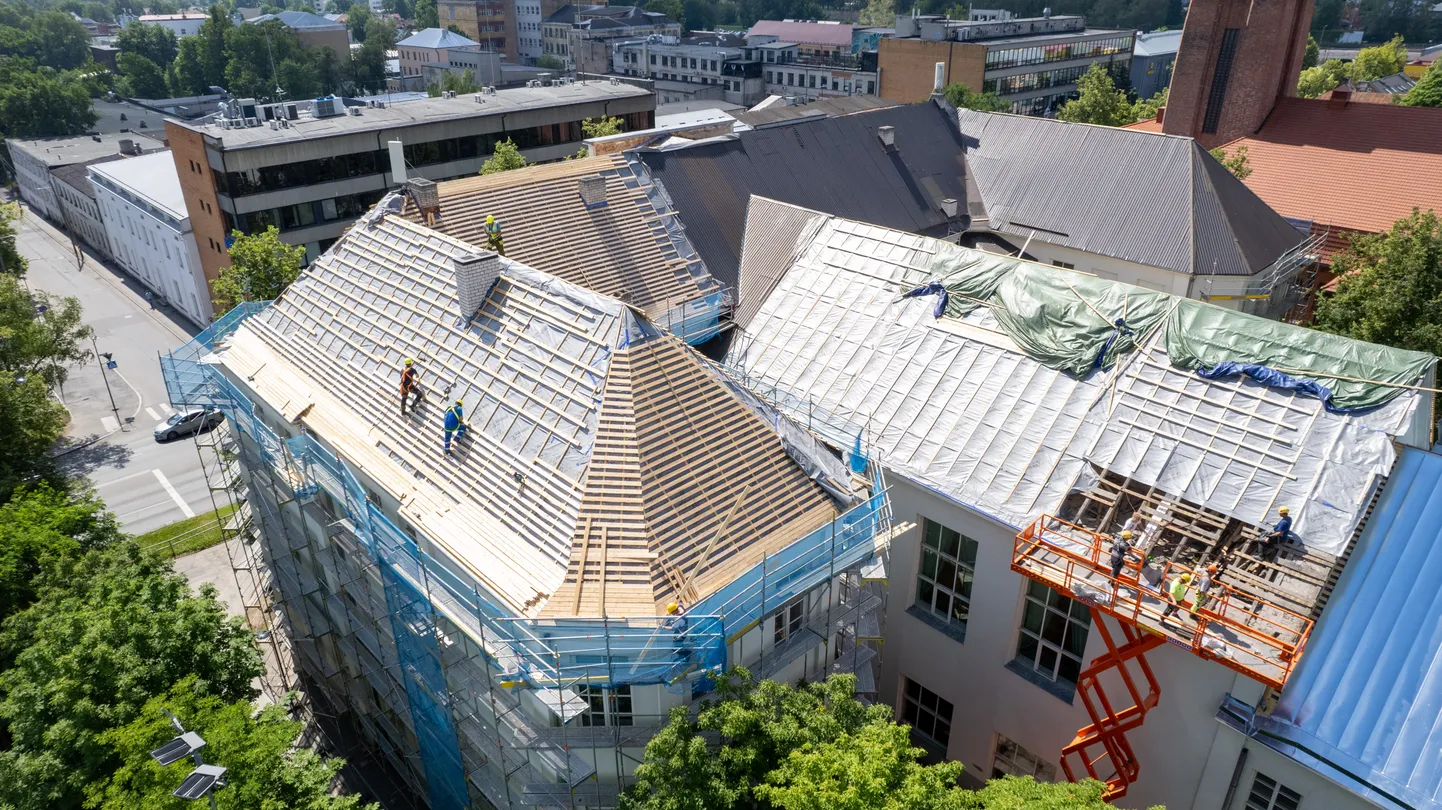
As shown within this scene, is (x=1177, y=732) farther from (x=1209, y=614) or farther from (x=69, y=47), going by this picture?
(x=69, y=47)

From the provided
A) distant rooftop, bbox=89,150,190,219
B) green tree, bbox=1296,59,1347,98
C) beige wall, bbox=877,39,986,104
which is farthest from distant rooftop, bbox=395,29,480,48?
green tree, bbox=1296,59,1347,98

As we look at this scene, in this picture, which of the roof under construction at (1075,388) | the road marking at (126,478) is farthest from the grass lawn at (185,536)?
the roof under construction at (1075,388)

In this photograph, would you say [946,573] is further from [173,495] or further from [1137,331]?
[173,495]

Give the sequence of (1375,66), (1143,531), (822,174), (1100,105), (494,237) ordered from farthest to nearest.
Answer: (1375,66)
(1100,105)
(822,174)
(494,237)
(1143,531)

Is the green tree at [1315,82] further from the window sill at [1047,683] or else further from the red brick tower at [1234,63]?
the window sill at [1047,683]

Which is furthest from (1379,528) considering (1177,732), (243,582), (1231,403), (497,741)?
(243,582)

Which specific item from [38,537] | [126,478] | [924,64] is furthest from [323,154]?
[924,64]
